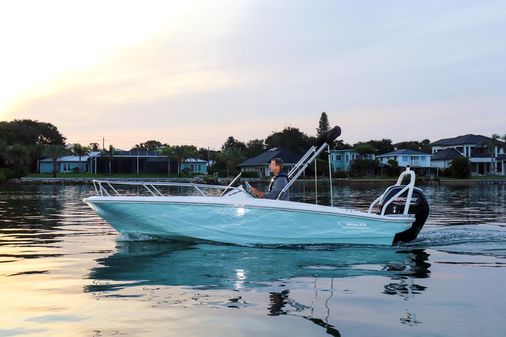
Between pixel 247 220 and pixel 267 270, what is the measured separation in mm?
2143

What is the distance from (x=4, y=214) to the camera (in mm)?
22781

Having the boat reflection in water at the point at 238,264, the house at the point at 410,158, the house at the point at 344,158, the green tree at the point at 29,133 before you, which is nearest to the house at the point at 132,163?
the green tree at the point at 29,133

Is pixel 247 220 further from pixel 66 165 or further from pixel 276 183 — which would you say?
pixel 66 165

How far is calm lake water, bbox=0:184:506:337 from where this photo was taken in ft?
20.6

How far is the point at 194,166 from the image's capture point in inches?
4456

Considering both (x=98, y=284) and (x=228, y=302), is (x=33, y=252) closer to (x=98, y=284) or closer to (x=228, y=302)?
(x=98, y=284)

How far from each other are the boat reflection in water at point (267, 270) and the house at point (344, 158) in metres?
92.8

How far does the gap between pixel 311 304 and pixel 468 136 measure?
4414 inches

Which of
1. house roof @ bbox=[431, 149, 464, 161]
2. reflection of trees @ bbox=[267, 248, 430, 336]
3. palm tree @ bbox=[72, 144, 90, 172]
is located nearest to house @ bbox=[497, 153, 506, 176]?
house roof @ bbox=[431, 149, 464, 161]

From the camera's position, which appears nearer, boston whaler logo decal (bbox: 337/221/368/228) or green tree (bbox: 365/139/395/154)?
boston whaler logo decal (bbox: 337/221/368/228)

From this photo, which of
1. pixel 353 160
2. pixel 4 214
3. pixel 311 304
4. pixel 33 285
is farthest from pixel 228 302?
pixel 353 160

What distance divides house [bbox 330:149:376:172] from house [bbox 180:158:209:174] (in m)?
26.0

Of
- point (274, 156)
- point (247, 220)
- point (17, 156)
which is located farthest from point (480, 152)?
point (247, 220)

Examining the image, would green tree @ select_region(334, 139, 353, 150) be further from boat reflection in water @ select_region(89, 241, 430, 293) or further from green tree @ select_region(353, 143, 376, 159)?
boat reflection in water @ select_region(89, 241, 430, 293)
